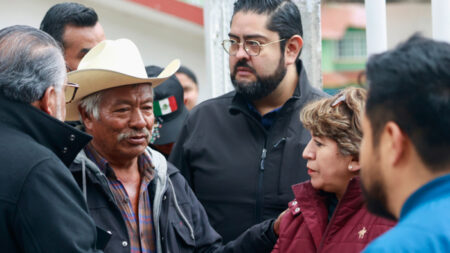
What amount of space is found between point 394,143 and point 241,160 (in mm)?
1921

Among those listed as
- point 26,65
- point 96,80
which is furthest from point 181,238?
point 26,65

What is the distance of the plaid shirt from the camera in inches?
112

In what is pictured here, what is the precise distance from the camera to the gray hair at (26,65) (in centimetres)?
226

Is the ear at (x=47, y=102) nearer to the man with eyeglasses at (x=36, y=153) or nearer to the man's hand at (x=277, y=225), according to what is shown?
the man with eyeglasses at (x=36, y=153)

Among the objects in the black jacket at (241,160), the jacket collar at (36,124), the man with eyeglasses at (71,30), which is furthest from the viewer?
the man with eyeglasses at (71,30)

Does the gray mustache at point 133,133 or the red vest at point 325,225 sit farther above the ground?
the gray mustache at point 133,133

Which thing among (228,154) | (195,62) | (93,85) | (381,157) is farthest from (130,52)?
(195,62)

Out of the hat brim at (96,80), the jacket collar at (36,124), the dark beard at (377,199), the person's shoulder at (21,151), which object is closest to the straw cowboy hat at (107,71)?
the hat brim at (96,80)

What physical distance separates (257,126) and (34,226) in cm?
158

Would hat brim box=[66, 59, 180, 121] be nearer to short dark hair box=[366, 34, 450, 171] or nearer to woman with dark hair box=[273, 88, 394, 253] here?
woman with dark hair box=[273, 88, 394, 253]

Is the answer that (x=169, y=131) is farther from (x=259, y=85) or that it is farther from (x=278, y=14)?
(x=278, y=14)

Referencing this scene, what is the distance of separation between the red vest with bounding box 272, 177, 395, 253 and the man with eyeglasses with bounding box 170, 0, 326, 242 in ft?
1.83

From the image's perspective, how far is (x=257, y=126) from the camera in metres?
3.45

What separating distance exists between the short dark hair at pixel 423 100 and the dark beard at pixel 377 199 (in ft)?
0.43
